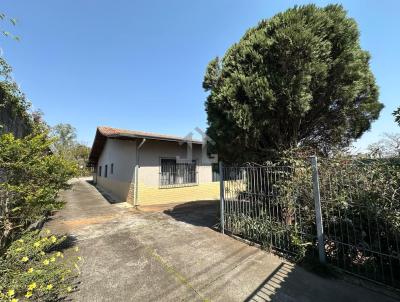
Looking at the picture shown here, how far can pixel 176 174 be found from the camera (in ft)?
36.0

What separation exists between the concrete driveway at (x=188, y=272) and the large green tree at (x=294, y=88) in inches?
91.7

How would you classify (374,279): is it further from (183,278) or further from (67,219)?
(67,219)

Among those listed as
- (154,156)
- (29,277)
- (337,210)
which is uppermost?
(154,156)

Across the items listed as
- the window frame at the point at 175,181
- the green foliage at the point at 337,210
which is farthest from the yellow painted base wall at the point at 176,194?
the green foliage at the point at 337,210

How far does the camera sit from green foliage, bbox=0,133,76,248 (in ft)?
10.0

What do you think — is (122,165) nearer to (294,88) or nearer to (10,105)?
(10,105)

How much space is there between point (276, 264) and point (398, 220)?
2.00 m

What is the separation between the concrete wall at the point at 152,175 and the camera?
979 cm

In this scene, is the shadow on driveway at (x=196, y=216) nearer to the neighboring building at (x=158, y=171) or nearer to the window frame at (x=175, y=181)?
the neighboring building at (x=158, y=171)

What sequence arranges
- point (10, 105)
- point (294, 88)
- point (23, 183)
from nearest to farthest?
point (23, 183), point (294, 88), point (10, 105)

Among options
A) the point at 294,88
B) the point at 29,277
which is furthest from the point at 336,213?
the point at 29,277

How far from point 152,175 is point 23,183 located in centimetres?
680

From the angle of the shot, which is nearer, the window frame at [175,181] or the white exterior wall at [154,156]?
the white exterior wall at [154,156]

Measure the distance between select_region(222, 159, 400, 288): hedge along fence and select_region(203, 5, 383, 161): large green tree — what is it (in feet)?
2.87
